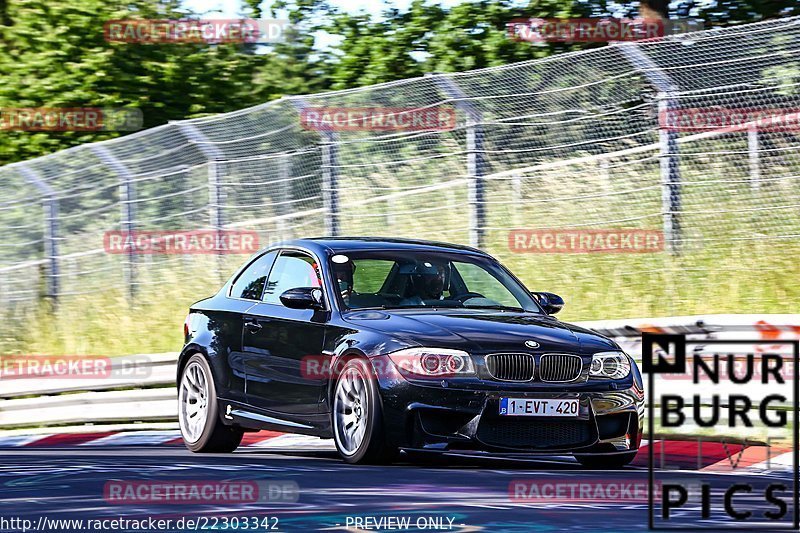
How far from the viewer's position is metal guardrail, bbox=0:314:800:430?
40.3 ft

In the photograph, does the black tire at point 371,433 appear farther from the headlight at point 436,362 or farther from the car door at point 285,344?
the car door at point 285,344

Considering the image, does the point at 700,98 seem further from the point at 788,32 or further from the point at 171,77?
the point at 171,77

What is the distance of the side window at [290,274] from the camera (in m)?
10.9

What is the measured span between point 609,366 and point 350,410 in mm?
1576

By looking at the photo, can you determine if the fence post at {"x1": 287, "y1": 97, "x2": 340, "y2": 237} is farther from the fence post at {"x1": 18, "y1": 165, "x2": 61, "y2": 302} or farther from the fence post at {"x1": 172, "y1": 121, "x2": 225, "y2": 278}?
the fence post at {"x1": 18, "y1": 165, "x2": 61, "y2": 302}

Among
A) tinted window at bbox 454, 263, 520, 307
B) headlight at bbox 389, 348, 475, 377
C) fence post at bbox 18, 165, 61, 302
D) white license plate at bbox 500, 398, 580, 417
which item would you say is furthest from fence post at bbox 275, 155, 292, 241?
white license plate at bbox 500, 398, 580, 417

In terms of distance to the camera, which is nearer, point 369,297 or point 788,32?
point 369,297

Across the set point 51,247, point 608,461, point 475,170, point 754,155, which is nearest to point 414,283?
point 608,461

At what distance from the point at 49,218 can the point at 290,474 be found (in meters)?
11.5

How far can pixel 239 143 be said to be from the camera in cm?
1834

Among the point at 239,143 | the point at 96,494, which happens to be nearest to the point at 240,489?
the point at 96,494

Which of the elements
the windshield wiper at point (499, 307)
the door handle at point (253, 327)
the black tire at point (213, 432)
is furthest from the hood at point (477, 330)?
the black tire at point (213, 432)

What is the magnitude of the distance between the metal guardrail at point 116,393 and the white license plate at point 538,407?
2555 millimetres

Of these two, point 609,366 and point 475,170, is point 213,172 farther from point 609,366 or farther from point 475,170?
point 609,366
